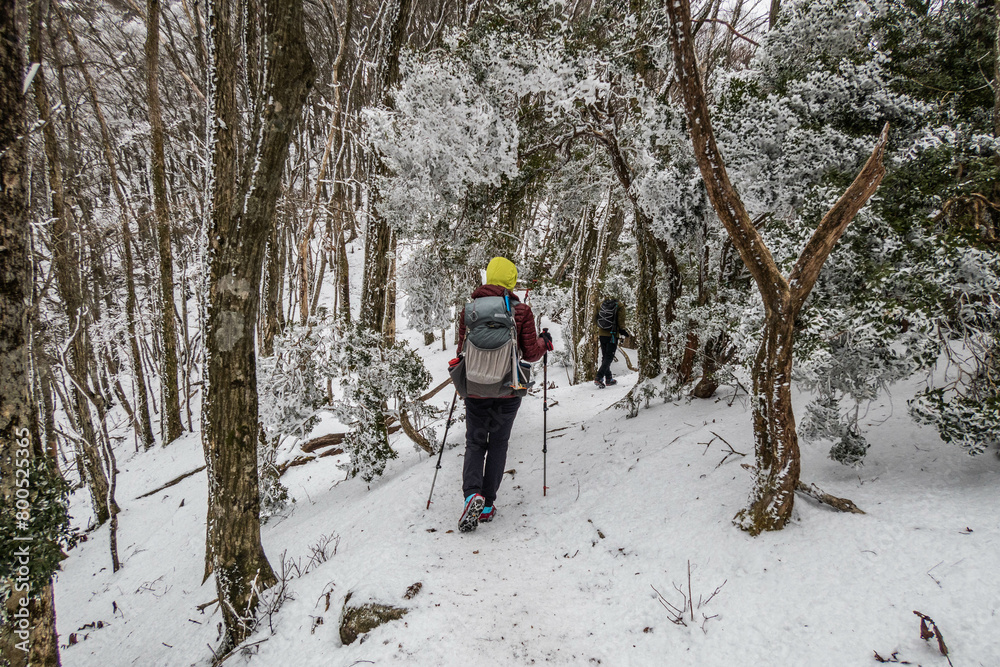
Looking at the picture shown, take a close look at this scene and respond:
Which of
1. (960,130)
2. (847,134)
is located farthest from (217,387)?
(960,130)

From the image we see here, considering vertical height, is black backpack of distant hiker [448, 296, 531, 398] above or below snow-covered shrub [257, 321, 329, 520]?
above

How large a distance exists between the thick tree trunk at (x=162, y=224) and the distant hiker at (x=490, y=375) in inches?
254

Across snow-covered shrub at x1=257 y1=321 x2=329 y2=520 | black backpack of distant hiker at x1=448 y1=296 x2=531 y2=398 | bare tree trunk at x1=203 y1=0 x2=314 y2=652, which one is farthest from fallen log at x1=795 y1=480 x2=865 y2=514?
snow-covered shrub at x1=257 y1=321 x2=329 y2=520

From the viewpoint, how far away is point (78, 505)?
889cm

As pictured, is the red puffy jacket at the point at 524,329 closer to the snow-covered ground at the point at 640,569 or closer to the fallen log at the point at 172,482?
the snow-covered ground at the point at 640,569

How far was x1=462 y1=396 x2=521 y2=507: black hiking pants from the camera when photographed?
3609 mm

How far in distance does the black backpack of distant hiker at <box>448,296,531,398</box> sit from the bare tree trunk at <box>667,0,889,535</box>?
5.52 feet

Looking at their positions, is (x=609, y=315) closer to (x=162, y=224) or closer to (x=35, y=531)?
(x=35, y=531)

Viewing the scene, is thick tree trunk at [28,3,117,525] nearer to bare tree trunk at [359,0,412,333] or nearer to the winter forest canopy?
the winter forest canopy

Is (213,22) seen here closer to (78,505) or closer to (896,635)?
(896,635)

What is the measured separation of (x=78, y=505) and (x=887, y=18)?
1418 centimetres

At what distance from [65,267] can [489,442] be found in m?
6.74

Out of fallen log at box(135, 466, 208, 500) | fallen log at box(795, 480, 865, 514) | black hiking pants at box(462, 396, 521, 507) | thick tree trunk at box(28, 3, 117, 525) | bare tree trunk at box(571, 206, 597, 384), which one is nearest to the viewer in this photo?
fallen log at box(795, 480, 865, 514)

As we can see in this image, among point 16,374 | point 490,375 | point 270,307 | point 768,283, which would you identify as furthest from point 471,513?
point 270,307
